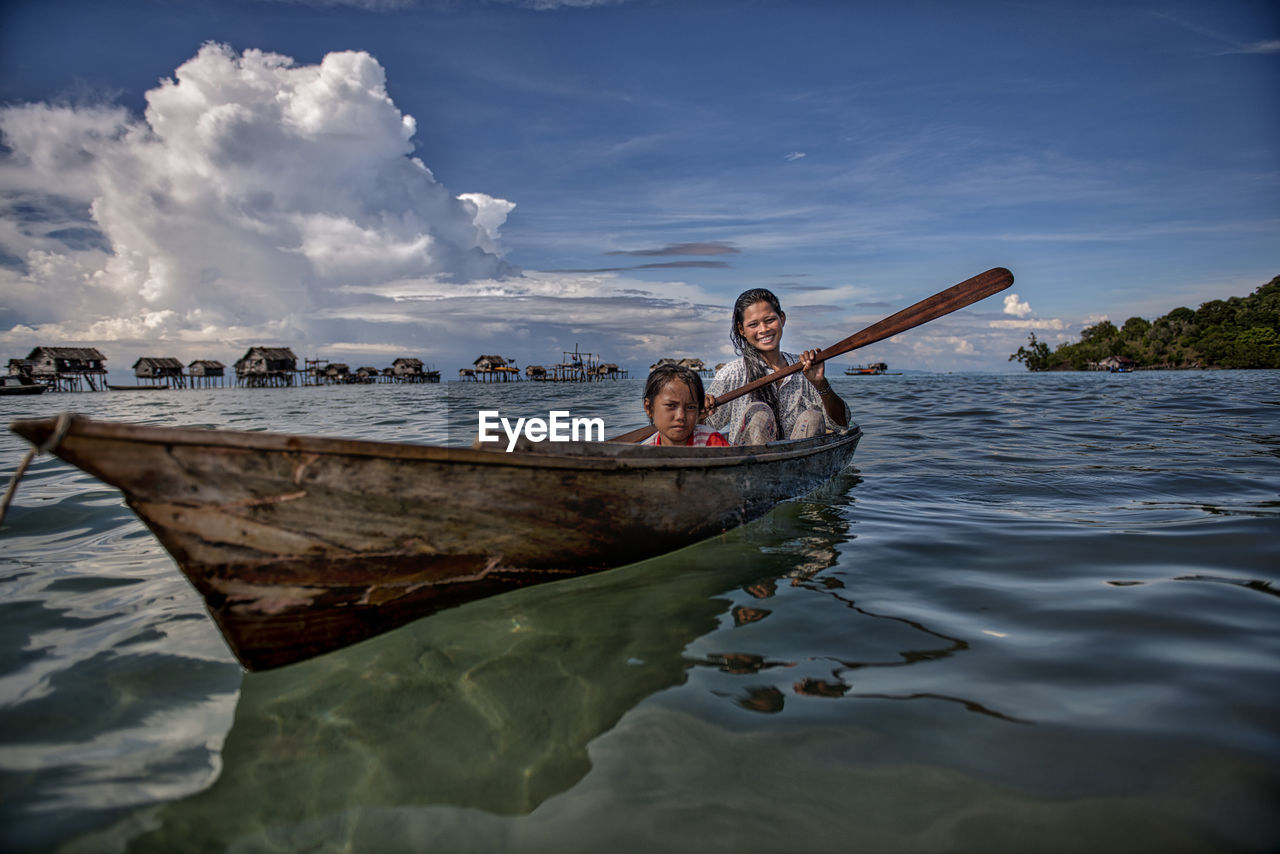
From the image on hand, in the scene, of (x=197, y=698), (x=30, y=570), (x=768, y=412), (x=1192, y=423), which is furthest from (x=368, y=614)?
(x=1192, y=423)

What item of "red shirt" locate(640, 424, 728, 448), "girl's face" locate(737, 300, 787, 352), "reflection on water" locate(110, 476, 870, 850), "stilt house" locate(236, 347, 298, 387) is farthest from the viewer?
"stilt house" locate(236, 347, 298, 387)

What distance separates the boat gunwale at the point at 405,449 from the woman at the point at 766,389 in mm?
1124

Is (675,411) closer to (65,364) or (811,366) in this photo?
(811,366)

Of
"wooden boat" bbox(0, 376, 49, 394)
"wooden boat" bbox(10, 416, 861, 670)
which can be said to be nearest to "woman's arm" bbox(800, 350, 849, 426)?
"wooden boat" bbox(10, 416, 861, 670)

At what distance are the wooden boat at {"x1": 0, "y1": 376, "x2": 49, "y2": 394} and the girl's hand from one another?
44.1 meters

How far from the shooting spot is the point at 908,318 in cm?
516

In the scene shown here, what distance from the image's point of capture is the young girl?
4.09 meters

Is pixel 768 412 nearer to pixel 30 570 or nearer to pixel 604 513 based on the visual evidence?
pixel 604 513

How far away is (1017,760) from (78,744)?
9.66ft

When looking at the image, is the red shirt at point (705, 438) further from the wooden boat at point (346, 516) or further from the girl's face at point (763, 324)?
the wooden boat at point (346, 516)

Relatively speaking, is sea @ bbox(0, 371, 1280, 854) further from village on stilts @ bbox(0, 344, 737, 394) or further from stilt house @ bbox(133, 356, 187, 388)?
stilt house @ bbox(133, 356, 187, 388)

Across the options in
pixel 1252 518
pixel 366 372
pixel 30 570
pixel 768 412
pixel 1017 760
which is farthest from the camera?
pixel 366 372

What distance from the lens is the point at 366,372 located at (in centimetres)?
7106

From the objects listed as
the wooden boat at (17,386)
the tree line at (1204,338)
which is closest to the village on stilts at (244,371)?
the wooden boat at (17,386)
